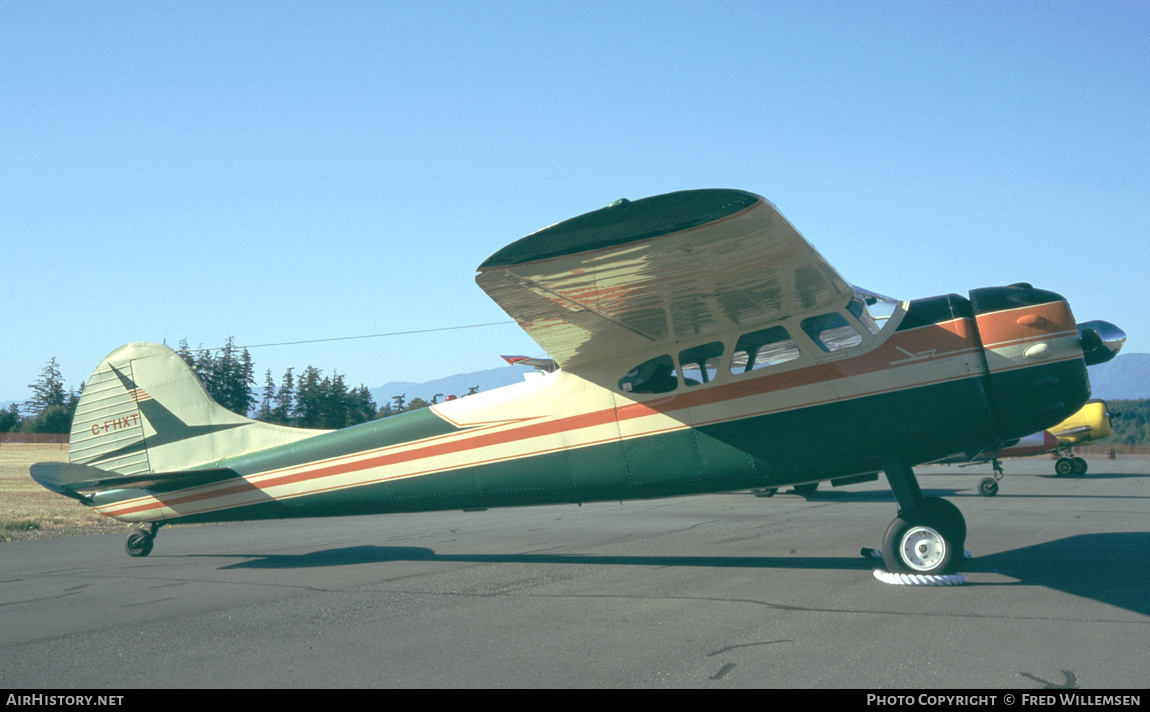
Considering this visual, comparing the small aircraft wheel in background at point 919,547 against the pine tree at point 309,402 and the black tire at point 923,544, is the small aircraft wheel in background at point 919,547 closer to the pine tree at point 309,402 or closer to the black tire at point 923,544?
the black tire at point 923,544

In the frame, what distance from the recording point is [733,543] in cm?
986

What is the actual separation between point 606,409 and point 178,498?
5.72m

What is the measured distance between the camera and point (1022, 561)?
780 centimetres

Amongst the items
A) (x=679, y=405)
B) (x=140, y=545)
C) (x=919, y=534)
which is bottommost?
(x=919, y=534)

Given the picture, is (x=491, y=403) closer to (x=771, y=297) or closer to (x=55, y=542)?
(x=771, y=297)

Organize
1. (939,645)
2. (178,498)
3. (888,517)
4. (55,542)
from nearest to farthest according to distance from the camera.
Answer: (939,645)
(178,498)
(55,542)
(888,517)

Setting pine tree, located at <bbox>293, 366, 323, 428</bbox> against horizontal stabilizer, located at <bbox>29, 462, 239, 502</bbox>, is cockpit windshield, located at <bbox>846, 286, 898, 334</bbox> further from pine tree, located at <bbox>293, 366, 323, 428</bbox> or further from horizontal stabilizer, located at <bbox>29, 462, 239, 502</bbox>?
pine tree, located at <bbox>293, 366, 323, 428</bbox>

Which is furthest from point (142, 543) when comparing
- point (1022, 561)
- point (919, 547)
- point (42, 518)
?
point (1022, 561)

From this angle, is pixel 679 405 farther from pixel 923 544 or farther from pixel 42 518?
pixel 42 518

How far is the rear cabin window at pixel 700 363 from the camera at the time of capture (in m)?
7.72

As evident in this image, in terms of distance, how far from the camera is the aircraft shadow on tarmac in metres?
6.44

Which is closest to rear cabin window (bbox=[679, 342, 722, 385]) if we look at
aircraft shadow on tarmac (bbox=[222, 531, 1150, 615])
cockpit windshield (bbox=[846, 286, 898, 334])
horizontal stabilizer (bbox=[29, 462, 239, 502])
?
cockpit windshield (bbox=[846, 286, 898, 334])

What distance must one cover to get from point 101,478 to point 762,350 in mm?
8280

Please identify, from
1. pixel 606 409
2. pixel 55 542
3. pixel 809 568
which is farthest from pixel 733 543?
pixel 55 542
